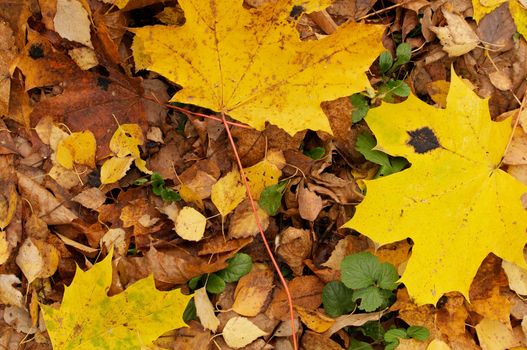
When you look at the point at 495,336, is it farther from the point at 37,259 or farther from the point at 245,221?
the point at 37,259

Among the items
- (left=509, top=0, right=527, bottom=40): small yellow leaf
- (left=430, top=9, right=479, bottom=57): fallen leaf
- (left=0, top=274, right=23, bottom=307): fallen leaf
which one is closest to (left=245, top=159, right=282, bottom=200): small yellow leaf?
(left=430, top=9, right=479, bottom=57): fallen leaf

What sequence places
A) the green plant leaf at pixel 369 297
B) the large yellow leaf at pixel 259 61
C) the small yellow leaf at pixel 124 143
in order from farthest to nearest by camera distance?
the small yellow leaf at pixel 124 143
the green plant leaf at pixel 369 297
the large yellow leaf at pixel 259 61

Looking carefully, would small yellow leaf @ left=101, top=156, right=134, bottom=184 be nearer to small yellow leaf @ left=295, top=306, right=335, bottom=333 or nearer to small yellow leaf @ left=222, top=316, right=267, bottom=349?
small yellow leaf @ left=222, top=316, right=267, bottom=349

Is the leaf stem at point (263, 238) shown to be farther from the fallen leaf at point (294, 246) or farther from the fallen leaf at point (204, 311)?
the fallen leaf at point (204, 311)

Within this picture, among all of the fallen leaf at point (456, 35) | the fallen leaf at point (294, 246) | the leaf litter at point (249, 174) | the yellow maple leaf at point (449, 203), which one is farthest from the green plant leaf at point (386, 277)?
the fallen leaf at point (456, 35)

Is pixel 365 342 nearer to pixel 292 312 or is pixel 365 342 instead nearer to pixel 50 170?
pixel 292 312

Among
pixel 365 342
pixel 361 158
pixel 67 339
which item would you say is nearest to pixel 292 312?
pixel 365 342

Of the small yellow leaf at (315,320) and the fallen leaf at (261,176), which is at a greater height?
the fallen leaf at (261,176)
